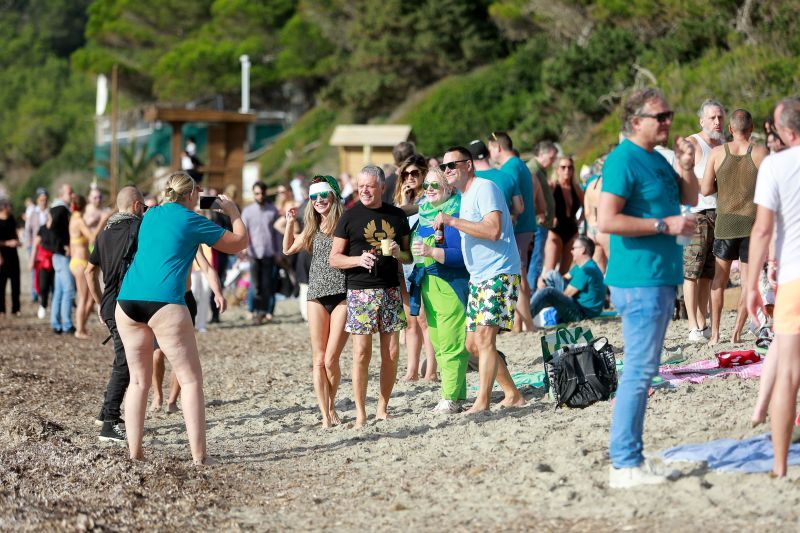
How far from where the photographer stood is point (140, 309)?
7172mm

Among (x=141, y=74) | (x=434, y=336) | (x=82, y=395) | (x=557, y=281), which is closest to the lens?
(x=434, y=336)

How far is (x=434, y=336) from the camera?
28.6 ft

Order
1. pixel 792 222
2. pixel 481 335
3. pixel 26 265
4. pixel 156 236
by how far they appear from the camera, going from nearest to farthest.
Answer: pixel 792 222
pixel 156 236
pixel 481 335
pixel 26 265

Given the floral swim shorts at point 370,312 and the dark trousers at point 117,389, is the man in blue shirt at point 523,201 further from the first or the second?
the dark trousers at point 117,389

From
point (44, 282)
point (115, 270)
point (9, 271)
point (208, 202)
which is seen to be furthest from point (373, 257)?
point (44, 282)

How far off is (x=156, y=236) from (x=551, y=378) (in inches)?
112

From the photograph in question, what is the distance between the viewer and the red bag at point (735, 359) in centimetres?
869

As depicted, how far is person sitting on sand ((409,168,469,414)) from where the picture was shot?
8.47m

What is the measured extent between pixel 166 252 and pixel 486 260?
213cm

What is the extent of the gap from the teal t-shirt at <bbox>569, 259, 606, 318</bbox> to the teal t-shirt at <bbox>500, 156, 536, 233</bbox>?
1.22m

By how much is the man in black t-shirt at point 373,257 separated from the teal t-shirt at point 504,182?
234 cm

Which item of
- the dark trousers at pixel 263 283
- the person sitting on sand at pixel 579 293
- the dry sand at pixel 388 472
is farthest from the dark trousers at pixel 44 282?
the person sitting on sand at pixel 579 293

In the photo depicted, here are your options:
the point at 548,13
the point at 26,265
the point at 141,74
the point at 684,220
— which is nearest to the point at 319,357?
the point at 684,220

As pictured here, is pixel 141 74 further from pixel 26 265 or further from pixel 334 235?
pixel 334 235
